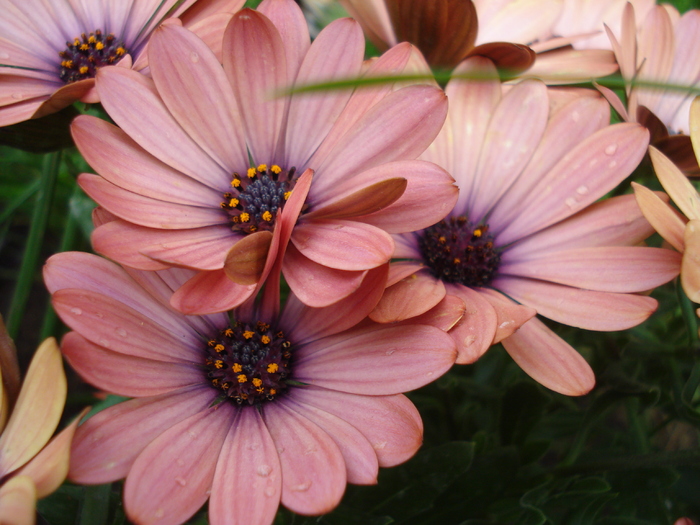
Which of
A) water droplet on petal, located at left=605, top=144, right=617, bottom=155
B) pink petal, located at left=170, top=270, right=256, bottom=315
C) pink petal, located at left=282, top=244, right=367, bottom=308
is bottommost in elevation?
water droplet on petal, located at left=605, top=144, right=617, bottom=155

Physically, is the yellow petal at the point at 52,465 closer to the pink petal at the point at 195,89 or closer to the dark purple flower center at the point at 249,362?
the dark purple flower center at the point at 249,362

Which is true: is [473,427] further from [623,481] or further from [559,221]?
[559,221]

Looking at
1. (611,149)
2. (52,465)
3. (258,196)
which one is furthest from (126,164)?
(611,149)

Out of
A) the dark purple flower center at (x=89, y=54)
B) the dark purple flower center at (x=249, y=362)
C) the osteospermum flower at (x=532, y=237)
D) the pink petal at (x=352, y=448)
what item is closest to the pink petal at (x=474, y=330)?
the osteospermum flower at (x=532, y=237)

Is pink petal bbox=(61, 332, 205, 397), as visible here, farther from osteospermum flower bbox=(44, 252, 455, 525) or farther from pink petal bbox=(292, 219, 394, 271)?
pink petal bbox=(292, 219, 394, 271)

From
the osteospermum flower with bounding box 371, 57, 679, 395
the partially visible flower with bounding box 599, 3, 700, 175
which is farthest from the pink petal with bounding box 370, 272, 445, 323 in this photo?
the partially visible flower with bounding box 599, 3, 700, 175

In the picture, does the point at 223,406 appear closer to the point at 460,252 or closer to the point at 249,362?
the point at 249,362

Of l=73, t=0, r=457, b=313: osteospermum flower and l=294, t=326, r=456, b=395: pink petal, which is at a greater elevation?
l=73, t=0, r=457, b=313: osteospermum flower
